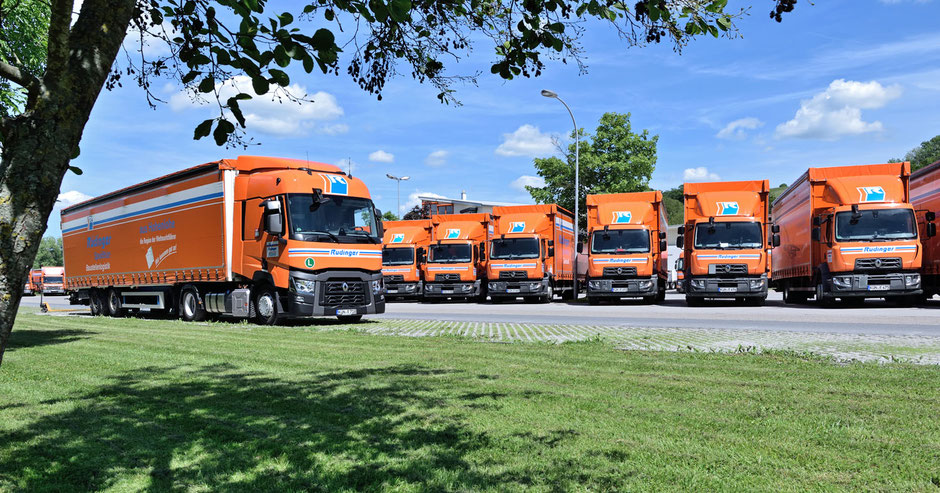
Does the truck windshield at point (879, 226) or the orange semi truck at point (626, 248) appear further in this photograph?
the orange semi truck at point (626, 248)

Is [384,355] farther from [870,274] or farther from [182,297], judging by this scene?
[870,274]

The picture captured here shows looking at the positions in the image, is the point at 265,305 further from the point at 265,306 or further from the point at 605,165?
the point at 605,165

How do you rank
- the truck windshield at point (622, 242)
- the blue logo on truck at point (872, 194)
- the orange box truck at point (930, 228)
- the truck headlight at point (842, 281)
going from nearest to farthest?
the truck headlight at point (842, 281) < the blue logo on truck at point (872, 194) < the orange box truck at point (930, 228) < the truck windshield at point (622, 242)

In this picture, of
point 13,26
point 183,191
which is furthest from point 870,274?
point 13,26

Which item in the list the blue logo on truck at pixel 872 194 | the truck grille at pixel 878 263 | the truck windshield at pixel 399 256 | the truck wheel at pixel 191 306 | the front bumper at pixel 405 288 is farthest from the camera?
the truck windshield at pixel 399 256

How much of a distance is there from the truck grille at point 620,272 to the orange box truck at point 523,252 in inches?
127

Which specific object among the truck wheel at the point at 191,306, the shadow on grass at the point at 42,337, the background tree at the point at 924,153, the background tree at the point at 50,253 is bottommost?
the shadow on grass at the point at 42,337

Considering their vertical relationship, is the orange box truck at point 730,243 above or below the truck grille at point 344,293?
above

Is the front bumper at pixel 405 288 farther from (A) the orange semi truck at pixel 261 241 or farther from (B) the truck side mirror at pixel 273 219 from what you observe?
(B) the truck side mirror at pixel 273 219

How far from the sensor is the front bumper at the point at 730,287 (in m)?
19.9

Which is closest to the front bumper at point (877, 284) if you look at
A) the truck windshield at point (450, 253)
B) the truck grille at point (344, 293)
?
the truck grille at point (344, 293)

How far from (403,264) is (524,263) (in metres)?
6.76

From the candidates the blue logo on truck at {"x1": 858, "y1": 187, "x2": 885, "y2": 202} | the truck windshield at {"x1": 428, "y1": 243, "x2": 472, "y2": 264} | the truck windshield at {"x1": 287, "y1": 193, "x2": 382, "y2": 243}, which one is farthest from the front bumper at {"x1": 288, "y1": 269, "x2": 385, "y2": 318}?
the blue logo on truck at {"x1": 858, "y1": 187, "x2": 885, "y2": 202}

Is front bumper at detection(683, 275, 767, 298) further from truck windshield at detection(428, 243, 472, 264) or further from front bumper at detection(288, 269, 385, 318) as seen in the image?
front bumper at detection(288, 269, 385, 318)
